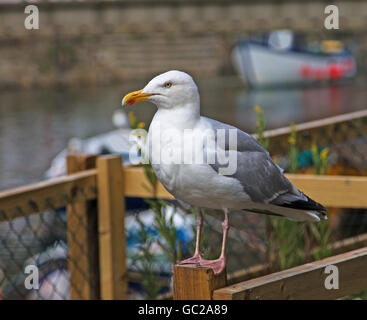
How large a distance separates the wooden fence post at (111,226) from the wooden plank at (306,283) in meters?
1.56

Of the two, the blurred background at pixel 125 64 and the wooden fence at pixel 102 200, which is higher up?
the blurred background at pixel 125 64

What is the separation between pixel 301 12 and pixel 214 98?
5840 mm

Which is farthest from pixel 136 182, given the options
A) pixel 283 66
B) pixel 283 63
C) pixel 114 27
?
pixel 283 63

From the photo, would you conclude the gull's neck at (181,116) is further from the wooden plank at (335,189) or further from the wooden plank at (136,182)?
the wooden plank at (136,182)

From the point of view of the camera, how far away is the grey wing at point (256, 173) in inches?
83.0

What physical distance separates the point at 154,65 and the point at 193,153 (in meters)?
48.4

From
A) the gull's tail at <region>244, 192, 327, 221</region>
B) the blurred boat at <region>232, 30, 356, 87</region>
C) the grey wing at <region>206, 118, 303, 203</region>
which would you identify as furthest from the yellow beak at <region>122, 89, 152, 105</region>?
the blurred boat at <region>232, 30, 356, 87</region>

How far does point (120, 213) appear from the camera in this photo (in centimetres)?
370

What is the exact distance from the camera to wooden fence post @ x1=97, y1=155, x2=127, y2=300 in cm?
366

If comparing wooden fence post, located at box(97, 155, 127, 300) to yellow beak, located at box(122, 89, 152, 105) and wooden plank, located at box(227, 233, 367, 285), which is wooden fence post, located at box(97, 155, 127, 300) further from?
yellow beak, located at box(122, 89, 152, 105)

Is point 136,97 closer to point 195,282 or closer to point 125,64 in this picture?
point 195,282

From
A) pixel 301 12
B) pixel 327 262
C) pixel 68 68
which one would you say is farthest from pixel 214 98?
pixel 327 262

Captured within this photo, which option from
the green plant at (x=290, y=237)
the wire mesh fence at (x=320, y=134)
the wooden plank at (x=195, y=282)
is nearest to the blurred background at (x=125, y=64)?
the wire mesh fence at (x=320, y=134)
